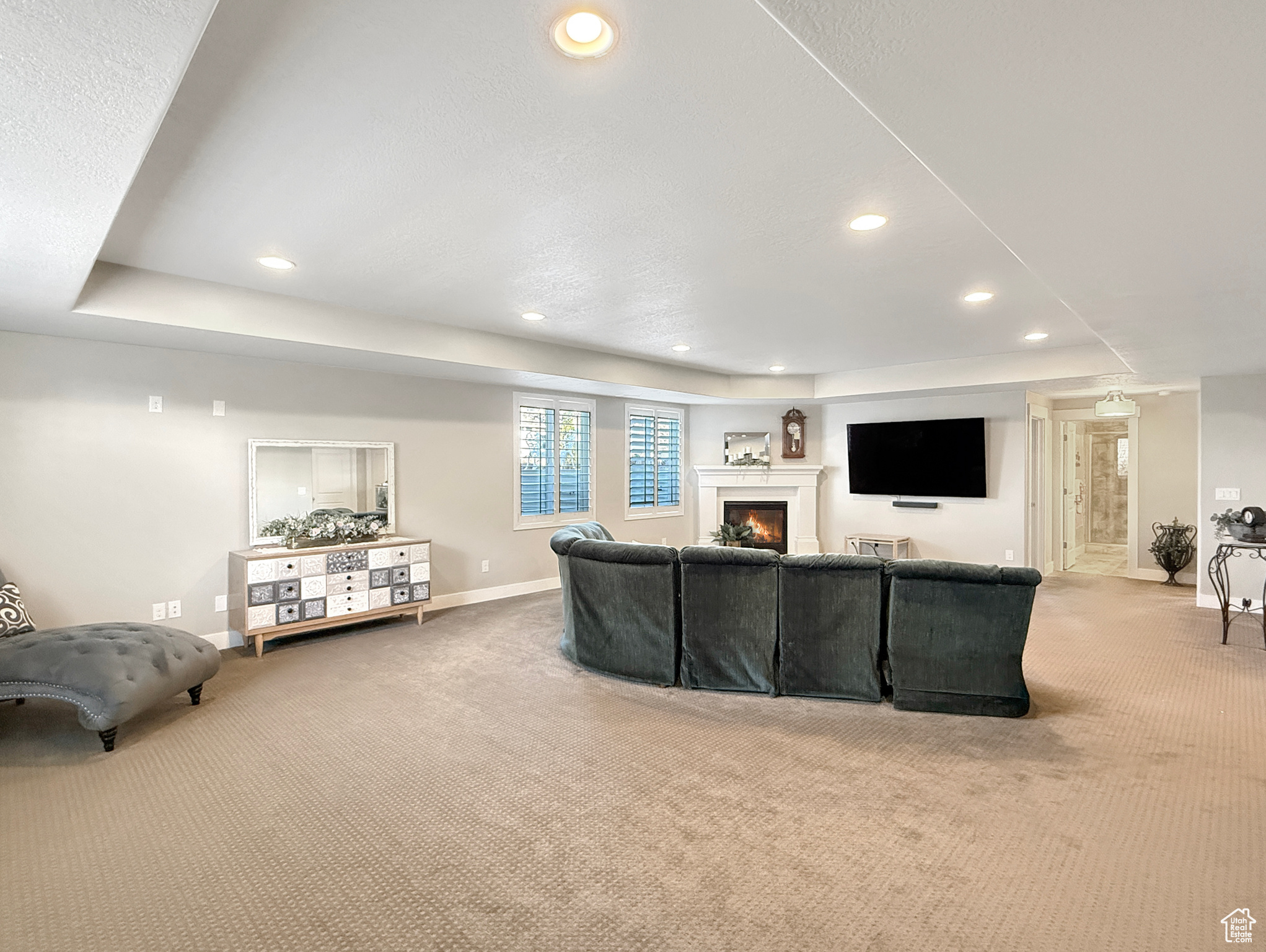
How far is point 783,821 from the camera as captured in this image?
8.14 feet

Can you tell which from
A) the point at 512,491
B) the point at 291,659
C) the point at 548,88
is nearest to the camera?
the point at 548,88

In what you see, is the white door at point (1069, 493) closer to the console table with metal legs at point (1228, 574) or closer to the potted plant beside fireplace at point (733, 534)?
the console table with metal legs at point (1228, 574)

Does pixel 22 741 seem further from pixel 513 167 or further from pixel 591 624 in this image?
pixel 513 167

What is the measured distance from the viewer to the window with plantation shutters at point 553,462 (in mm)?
7012

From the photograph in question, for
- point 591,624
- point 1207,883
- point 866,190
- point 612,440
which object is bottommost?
point 1207,883

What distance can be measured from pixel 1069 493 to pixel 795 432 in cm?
388

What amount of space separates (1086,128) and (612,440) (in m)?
6.52

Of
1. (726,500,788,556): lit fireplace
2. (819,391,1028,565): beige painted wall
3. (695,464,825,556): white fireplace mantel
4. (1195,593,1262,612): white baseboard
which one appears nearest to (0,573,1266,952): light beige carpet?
(1195,593,1262,612): white baseboard

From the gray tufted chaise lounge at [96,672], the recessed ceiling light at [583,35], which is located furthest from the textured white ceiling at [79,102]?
the gray tufted chaise lounge at [96,672]

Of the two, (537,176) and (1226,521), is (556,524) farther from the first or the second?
(1226,521)

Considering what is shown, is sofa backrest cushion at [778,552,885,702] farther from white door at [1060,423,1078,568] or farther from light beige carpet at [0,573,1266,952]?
white door at [1060,423,1078,568]

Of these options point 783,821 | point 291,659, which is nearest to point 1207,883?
point 783,821

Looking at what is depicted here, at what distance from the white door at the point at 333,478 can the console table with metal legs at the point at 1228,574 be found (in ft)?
22.7

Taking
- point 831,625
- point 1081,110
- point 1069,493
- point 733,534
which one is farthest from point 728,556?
point 1069,493
